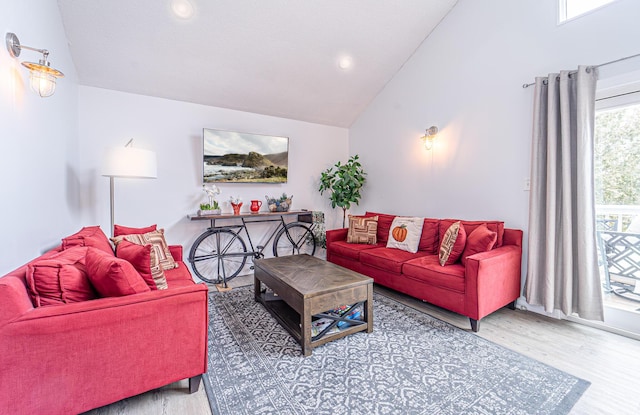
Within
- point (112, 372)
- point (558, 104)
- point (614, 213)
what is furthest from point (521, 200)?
point (112, 372)

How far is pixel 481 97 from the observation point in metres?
3.28

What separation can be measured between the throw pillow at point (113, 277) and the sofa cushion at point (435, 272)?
2.39m

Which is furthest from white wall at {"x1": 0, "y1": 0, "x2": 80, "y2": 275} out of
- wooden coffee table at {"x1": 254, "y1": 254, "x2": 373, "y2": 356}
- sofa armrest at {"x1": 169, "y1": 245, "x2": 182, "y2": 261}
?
wooden coffee table at {"x1": 254, "y1": 254, "x2": 373, "y2": 356}

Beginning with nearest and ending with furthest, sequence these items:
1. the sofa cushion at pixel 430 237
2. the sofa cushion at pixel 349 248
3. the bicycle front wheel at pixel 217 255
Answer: the sofa cushion at pixel 430 237 < the sofa cushion at pixel 349 248 < the bicycle front wheel at pixel 217 255

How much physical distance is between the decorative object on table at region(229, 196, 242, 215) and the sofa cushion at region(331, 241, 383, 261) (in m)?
1.47

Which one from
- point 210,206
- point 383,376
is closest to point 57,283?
point 383,376

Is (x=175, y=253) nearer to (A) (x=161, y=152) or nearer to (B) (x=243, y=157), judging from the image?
(A) (x=161, y=152)

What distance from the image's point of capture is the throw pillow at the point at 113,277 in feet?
4.80

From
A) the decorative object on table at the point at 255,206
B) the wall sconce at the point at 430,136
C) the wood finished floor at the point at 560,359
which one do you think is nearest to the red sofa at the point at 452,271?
the wood finished floor at the point at 560,359

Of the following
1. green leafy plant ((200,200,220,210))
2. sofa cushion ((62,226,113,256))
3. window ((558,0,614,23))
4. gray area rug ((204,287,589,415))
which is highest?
window ((558,0,614,23))

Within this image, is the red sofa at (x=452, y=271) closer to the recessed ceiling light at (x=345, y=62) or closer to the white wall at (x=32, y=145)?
the recessed ceiling light at (x=345, y=62)

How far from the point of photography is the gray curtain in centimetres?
240

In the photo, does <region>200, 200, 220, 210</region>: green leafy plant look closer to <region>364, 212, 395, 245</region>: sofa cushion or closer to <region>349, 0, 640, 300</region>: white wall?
<region>364, 212, 395, 245</region>: sofa cushion

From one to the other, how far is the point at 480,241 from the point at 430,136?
66.5 inches
